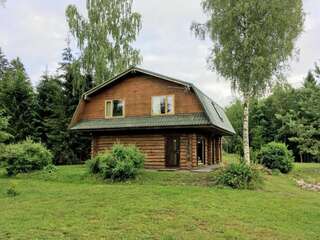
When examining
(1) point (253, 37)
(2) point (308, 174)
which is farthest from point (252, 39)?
(2) point (308, 174)

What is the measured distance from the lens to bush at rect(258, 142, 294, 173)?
851 inches

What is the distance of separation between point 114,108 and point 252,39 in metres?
8.74

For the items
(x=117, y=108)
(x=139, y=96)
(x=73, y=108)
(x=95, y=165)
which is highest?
(x=73, y=108)

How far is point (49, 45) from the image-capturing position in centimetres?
3078

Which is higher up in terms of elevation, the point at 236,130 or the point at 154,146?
the point at 236,130

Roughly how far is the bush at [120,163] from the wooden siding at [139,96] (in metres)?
4.61

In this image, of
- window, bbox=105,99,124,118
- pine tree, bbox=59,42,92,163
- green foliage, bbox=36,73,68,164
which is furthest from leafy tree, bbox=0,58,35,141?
window, bbox=105,99,124,118

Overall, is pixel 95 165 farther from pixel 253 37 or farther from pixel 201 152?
pixel 253 37

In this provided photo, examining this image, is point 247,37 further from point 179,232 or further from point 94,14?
point 94,14

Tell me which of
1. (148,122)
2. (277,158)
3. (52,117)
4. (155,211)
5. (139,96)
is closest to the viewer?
(155,211)

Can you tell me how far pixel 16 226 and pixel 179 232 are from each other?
383 centimetres

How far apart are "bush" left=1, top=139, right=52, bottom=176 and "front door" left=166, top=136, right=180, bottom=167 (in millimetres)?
6717

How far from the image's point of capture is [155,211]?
950 centimetres

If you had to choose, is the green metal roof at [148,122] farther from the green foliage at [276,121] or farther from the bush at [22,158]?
the green foliage at [276,121]
